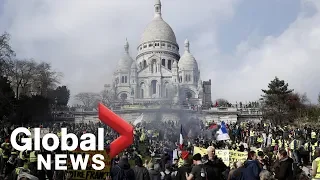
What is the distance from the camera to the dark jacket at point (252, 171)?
30.5ft

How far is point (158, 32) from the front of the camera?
12456cm

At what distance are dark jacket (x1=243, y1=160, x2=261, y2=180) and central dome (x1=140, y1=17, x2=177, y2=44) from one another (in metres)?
114

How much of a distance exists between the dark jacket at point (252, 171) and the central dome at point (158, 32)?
113842mm

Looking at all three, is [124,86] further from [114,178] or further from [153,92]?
[114,178]

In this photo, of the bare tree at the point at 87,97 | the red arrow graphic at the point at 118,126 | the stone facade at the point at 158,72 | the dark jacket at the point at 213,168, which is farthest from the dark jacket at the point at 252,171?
the bare tree at the point at 87,97

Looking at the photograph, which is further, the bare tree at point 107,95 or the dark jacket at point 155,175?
the bare tree at point 107,95

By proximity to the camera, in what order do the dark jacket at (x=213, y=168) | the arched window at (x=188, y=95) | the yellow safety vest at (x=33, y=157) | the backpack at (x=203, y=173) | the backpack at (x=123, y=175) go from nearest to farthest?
the backpack at (x=203, y=173) < the dark jacket at (x=213, y=168) < the backpack at (x=123, y=175) < the yellow safety vest at (x=33, y=157) < the arched window at (x=188, y=95)

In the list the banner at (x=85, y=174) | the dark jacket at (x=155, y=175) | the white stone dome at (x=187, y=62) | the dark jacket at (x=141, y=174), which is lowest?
the dark jacket at (x=155, y=175)

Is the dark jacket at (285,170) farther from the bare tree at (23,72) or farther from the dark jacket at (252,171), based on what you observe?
the bare tree at (23,72)

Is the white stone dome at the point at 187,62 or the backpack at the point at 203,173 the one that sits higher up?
the white stone dome at the point at 187,62

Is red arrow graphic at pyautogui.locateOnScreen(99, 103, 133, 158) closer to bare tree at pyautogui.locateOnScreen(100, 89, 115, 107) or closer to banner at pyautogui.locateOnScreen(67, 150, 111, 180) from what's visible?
Answer: banner at pyautogui.locateOnScreen(67, 150, 111, 180)

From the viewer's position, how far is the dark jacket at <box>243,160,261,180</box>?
30.5ft

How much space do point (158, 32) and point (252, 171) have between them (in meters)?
116

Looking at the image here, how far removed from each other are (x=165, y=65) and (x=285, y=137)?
90758mm
